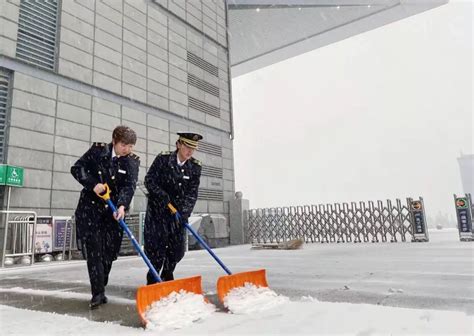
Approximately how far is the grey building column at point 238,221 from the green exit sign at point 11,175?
9.13 meters

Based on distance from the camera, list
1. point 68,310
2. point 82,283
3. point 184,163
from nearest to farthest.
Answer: point 68,310 → point 184,163 → point 82,283

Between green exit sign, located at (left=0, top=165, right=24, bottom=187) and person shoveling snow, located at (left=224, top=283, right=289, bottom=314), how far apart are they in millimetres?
7153

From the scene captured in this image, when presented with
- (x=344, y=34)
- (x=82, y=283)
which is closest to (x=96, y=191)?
(x=82, y=283)

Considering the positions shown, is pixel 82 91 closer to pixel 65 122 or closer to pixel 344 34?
pixel 65 122

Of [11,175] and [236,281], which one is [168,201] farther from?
[11,175]

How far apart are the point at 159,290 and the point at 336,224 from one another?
12015mm

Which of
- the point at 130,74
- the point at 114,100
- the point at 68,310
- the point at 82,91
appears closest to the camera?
the point at 68,310

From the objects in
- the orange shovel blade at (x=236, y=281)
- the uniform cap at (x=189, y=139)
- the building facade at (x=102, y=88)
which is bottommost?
the orange shovel blade at (x=236, y=281)

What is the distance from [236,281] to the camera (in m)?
2.55

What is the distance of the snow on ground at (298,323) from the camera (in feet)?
5.65

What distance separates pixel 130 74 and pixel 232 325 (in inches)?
452

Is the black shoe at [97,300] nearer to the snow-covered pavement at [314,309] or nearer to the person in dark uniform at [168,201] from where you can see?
the snow-covered pavement at [314,309]

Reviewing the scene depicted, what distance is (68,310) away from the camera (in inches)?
96.4

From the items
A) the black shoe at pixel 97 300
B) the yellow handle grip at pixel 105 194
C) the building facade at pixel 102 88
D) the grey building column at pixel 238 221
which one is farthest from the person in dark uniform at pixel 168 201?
the grey building column at pixel 238 221
